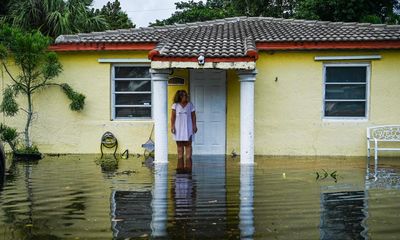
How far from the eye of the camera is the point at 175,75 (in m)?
13.6

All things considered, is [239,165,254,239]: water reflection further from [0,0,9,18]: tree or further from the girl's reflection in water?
[0,0,9,18]: tree

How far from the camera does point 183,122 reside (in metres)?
11.6

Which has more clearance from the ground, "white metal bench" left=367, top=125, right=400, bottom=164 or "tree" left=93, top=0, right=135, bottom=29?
Answer: "tree" left=93, top=0, right=135, bottom=29

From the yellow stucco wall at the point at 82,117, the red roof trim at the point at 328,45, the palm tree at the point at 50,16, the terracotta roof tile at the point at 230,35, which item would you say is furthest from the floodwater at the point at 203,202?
the palm tree at the point at 50,16

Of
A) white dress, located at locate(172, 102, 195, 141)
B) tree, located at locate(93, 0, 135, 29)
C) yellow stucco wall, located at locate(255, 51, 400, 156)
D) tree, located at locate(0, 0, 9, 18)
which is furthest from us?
tree, located at locate(93, 0, 135, 29)

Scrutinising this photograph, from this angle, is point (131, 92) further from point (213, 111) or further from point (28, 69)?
point (28, 69)

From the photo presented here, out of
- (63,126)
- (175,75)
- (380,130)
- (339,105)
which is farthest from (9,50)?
(380,130)

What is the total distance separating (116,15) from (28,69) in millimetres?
18434

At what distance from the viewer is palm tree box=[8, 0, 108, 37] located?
17.4 m

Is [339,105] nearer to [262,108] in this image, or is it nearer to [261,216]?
[262,108]

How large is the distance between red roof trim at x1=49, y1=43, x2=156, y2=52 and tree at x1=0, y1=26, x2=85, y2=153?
34 centimetres

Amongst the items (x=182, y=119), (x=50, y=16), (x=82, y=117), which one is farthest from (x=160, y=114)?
(x=50, y=16)

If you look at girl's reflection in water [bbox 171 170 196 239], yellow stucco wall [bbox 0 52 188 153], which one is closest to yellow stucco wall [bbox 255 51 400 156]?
yellow stucco wall [bbox 0 52 188 153]

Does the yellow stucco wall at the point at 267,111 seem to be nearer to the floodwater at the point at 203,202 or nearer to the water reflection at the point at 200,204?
the floodwater at the point at 203,202
